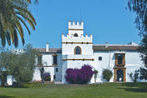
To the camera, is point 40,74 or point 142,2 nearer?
point 142,2

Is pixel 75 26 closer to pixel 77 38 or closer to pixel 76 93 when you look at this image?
pixel 77 38

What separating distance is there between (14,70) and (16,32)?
16.9m

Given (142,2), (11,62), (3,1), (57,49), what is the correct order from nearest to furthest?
(3,1) → (142,2) → (11,62) → (57,49)

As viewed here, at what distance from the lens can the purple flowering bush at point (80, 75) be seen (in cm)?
4516

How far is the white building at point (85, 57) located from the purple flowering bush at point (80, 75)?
1.01 meters

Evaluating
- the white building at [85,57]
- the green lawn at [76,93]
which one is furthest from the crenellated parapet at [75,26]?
the green lawn at [76,93]

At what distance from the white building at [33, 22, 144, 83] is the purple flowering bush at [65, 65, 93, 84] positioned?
1005 mm

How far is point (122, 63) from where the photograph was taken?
161 feet

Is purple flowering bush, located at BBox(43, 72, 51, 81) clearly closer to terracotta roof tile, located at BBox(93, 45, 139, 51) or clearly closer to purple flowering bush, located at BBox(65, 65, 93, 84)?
purple flowering bush, located at BBox(65, 65, 93, 84)

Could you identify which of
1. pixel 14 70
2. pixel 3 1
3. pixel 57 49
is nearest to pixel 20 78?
pixel 14 70

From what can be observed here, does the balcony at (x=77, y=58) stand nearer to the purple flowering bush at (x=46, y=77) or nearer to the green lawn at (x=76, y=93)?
the purple flowering bush at (x=46, y=77)

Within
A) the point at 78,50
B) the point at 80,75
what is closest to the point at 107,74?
the point at 80,75

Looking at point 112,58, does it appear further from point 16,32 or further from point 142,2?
point 142,2

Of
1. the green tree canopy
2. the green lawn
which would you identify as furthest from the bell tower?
the green lawn
